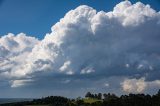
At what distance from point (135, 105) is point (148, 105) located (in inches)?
311

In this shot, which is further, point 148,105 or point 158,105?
point 148,105

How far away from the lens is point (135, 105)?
199250mm

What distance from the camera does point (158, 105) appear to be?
184 m

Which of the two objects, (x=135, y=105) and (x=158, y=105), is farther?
(x=135, y=105)

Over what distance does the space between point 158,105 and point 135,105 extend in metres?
18.8

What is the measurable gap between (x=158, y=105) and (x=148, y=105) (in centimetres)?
1647

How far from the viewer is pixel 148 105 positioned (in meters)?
200
